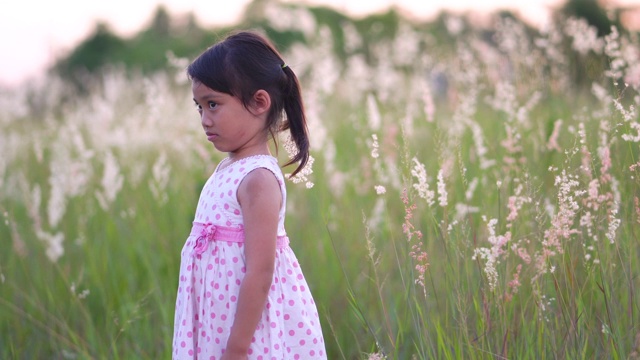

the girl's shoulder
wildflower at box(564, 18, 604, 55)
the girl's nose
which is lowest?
the girl's shoulder

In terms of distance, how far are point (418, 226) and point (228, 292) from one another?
1929 millimetres

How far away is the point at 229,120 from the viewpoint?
2156 mm

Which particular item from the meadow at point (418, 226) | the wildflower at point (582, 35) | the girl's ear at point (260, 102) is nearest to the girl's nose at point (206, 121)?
the girl's ear at point (260, 102)

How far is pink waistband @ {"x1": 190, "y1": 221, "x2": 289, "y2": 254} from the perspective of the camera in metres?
2.12

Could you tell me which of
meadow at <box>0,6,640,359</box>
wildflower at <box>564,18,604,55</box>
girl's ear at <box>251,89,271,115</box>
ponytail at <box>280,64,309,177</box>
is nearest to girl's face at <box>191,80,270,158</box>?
girl's ear at <box>251,89,271,115</box>

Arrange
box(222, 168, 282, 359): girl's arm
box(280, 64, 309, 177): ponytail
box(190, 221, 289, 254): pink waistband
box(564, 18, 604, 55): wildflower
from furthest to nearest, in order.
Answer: box(564, 18, 604, 55): wildflower < box(280, 64, 309, 177): ponytail < box(190, 221, 289, 254): pink waistband < box(222, 168, 282, 359): girl's arm

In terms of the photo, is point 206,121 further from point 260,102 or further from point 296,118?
point 296,118

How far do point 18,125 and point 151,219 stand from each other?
182 inches

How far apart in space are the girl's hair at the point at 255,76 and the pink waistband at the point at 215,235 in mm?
283

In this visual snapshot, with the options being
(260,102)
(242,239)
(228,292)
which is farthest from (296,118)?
(228,292)

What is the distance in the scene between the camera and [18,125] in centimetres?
820

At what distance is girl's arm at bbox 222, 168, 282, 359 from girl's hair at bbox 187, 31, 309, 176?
220 mm

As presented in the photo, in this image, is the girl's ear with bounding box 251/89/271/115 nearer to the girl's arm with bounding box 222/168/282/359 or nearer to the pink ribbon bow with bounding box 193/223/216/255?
the girl's arm with bounding box 222/168/282/359

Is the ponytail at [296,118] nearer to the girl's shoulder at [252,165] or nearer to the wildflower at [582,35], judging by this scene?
the girl's shoulder at [252,165]
